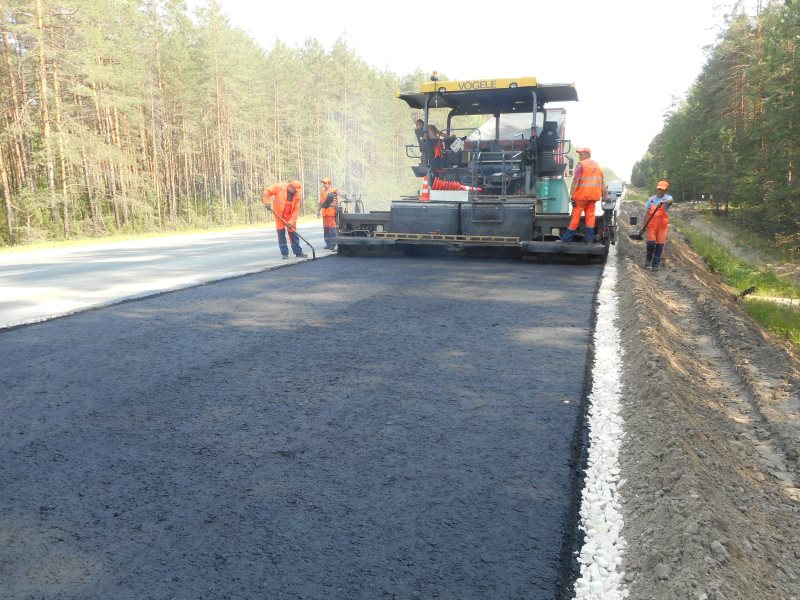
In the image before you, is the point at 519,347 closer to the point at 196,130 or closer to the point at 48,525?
the point at 48,525

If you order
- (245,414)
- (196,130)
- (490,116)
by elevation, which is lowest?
(245,414)

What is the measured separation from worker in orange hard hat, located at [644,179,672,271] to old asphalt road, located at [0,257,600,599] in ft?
13.4

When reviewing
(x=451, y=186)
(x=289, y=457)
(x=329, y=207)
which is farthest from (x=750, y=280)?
(x=289, y=457)

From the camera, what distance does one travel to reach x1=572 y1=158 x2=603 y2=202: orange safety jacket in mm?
8930

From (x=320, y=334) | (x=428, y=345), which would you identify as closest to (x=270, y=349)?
(x=320, y=334)

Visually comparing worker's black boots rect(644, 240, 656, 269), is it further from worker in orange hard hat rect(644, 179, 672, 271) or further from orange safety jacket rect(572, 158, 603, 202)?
orange safety jacket rect(572, 158, 603, 202)

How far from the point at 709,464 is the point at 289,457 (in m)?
2.15

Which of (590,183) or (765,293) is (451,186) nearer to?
(590,183)

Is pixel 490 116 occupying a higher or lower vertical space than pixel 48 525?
higher

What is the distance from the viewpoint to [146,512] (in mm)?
2350

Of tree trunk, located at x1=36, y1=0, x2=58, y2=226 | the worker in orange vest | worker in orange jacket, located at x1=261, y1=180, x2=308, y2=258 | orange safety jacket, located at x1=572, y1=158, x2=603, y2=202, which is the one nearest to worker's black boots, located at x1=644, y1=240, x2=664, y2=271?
the worker in orange vest

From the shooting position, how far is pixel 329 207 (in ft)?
43.1

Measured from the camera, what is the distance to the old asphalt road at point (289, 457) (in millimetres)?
2000

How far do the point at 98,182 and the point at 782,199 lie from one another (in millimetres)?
31675
